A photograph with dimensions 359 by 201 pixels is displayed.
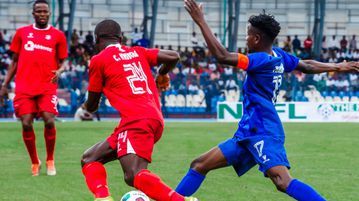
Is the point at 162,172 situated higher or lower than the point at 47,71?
lower

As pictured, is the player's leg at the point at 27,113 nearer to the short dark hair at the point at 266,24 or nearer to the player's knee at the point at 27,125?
the player's knee at the point at 27,125

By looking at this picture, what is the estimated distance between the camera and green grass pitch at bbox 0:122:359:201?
9.35 metres

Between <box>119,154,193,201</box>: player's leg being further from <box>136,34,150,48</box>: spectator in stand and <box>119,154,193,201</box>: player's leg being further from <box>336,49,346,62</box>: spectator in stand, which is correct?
<box>336,49,346,62</box>: spectator in stand

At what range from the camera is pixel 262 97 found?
7137 millimetres

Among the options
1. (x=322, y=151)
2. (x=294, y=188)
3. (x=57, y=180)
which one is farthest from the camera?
(x=322, y=151)

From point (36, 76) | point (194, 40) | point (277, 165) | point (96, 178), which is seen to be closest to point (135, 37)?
point (194, 40)

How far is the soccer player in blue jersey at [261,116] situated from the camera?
6859mm

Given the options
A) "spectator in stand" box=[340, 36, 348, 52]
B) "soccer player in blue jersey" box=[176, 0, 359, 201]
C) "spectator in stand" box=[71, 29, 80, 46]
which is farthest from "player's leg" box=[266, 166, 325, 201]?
"spectator in stand" box=[340, 36, 348, 52]

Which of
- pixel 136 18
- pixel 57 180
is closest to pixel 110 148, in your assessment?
pixel 57 180

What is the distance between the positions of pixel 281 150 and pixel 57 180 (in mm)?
4389

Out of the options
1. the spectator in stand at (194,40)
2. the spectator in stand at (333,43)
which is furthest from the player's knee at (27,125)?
the spectator in stand at (333,43)

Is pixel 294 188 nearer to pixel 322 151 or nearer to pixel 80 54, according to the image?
Answer: pixel 322 151

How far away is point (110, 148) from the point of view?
7086 millimetres

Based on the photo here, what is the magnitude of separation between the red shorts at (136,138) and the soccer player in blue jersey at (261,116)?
0.79m
